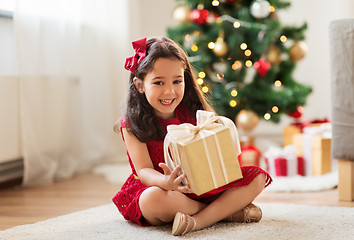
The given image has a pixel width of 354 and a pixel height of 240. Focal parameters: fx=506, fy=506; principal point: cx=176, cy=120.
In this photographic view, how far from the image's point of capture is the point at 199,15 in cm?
262

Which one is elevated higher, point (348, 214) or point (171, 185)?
point (171, 185)

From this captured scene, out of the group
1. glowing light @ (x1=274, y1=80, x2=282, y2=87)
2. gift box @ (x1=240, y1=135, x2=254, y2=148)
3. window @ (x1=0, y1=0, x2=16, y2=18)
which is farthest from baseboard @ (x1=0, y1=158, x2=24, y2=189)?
glowing light @ (x1=274, y1=80, x2=282, y2=87)

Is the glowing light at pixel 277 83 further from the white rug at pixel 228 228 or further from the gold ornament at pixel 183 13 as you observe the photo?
the white rug at pixel 228 228

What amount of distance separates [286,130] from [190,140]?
5.20 feet

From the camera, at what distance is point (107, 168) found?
8.54ft

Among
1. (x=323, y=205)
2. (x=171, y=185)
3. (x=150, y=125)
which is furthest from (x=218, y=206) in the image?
(x=323, y=205)

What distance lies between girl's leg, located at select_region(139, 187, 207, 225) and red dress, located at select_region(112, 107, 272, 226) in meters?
0.04

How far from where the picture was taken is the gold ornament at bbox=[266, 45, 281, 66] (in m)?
2.66

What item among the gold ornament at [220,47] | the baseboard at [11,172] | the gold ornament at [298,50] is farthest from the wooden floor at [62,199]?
the gold ornament at [298,50]

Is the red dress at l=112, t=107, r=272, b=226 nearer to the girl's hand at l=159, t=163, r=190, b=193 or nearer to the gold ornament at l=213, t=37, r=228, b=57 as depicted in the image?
the girl's hand at l=159, t=163, r=190, b=193

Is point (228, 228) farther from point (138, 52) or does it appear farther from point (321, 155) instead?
point (321, 155)

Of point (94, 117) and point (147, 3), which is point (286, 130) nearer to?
point (94, 117)

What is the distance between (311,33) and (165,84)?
7.68 ft

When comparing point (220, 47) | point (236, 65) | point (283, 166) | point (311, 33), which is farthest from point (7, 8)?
point (311, 33)
